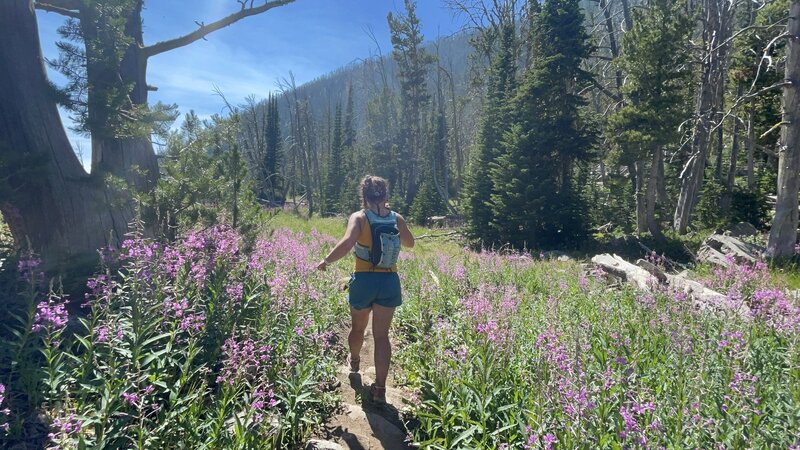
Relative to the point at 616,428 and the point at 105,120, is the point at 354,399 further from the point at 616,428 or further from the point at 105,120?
the point at 105,120

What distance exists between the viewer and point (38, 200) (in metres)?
4.92

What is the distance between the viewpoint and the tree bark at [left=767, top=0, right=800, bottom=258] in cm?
1026

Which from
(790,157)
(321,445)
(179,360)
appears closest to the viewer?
(321,445)

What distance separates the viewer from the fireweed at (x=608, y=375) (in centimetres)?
256

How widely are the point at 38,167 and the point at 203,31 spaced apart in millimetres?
2970

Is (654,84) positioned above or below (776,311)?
above

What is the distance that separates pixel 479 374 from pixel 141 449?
2524 millimetres

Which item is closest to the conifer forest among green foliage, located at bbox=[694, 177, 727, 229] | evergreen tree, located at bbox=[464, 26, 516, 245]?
green foliage, located at bbox=[694, 177, 727, 229]

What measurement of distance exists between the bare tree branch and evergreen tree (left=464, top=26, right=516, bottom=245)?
48.4 ft

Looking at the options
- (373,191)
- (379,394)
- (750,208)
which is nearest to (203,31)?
(373,191)

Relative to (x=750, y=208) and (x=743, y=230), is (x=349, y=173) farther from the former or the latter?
(x=743, y=230)

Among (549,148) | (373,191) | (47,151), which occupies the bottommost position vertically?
(373,191)

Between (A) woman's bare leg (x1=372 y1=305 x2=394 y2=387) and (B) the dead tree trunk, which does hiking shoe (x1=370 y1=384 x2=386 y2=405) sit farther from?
(B) the dead tree trunk

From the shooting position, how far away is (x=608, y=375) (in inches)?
111
